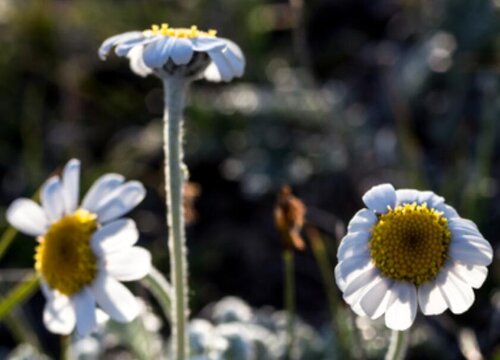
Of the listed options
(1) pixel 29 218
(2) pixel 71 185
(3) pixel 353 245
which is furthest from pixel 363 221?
(1) pixel 29 218

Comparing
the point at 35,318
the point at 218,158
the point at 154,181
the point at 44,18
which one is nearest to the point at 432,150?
the point at 218,158

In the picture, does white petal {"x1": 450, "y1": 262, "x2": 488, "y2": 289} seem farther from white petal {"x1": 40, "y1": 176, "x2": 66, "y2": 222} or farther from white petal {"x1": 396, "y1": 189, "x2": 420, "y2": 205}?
white petal {"x1": 40, "y1": 176, "x2": 66, "y2": 222}

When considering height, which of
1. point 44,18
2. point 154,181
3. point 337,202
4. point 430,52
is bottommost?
point 337,202

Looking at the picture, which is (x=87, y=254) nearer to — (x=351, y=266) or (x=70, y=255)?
(x=70, y=255)

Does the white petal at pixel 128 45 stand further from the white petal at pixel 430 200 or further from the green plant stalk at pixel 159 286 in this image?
the white petal at pixel 430 200

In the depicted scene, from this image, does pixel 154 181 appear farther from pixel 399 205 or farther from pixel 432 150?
pixel 399 205
